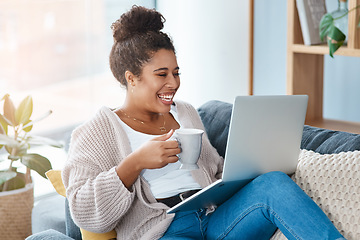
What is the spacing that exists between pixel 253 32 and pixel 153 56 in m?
1.28

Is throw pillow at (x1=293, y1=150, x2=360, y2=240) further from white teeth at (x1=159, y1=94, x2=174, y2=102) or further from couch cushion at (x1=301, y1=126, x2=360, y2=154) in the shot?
white teeth at (x1=159, y1=94, x2=174, y2=102)

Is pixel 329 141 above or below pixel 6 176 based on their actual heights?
above

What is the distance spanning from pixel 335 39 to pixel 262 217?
98 cm

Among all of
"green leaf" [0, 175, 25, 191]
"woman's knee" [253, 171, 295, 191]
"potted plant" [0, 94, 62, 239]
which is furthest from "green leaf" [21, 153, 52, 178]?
"woman's knee" [253, 171, 295, 191]

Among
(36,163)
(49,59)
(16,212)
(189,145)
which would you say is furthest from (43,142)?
(49,59)

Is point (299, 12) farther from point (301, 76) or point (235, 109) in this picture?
point (235, 109)

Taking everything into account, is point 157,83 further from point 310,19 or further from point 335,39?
point 310,19

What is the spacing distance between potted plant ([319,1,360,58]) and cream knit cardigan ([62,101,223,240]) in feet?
2.75

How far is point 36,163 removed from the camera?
2430mm

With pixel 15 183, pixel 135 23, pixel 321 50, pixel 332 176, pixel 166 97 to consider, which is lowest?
pixel 15 183

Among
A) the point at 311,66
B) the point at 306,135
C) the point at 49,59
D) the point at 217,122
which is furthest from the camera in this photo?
the point at 49,59

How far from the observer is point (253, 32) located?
3021 mm

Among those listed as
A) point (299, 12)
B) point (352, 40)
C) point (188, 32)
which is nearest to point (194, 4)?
point (188, 32)

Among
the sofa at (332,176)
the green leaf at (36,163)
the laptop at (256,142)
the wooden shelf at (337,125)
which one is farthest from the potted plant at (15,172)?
the wooden shelf at (337,125)
